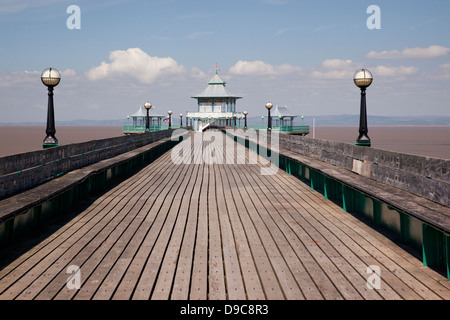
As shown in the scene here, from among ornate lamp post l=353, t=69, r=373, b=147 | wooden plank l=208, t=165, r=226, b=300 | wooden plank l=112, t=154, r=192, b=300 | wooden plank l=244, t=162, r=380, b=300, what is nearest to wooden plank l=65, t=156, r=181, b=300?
wooden plank l=112, t=154, r=192, b=300

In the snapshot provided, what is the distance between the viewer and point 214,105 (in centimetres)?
7650

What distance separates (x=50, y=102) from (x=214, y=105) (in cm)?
6464

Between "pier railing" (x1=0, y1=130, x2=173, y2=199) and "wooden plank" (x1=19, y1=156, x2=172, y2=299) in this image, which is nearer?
"wooden plank" (x1=19, y1=156, x2=172, y2=299)

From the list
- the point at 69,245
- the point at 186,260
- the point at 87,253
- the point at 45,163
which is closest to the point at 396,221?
the point at 186,260

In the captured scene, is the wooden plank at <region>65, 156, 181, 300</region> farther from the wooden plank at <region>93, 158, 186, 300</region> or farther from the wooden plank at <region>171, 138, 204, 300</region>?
the wooden plank at <region>171, 138, 204, 300</region>

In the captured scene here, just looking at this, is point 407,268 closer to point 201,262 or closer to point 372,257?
point 372,257

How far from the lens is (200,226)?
768 cm

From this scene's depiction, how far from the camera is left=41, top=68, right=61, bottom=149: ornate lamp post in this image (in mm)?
12219

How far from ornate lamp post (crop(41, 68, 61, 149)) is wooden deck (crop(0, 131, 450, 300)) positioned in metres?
3.22

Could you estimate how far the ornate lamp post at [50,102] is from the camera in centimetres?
1222

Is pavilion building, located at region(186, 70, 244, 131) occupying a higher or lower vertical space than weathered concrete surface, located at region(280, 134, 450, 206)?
higher

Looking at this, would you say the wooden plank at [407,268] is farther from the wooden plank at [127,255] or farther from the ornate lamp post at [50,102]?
the ornate lamp post at [50,102]

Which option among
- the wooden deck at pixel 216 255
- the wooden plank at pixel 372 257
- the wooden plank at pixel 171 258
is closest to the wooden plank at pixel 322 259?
the wooden deck at pixel 216 255
